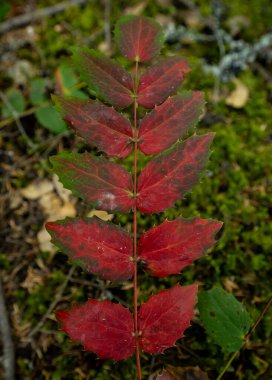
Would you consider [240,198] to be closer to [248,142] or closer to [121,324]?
[248,142]

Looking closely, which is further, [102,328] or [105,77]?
[105,77]

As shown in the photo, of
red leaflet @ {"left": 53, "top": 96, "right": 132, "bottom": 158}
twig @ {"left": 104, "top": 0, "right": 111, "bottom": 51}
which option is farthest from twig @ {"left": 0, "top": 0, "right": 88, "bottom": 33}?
red leaflet @ {"left": 53, "top": 96, "right": 132, "bottom": 158}

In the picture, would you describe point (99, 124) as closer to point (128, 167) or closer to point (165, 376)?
point (128, 167)

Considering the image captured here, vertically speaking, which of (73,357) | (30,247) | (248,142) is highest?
(248,142)

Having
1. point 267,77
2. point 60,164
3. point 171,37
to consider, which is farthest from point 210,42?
point 60,164

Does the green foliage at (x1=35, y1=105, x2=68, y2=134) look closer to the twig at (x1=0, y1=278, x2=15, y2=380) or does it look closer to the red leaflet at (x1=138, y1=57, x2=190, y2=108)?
the red leaflet at (x1=138, y1=57, x2=190, y2=108)

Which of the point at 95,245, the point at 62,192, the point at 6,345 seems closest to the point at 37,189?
the point at 62,192
